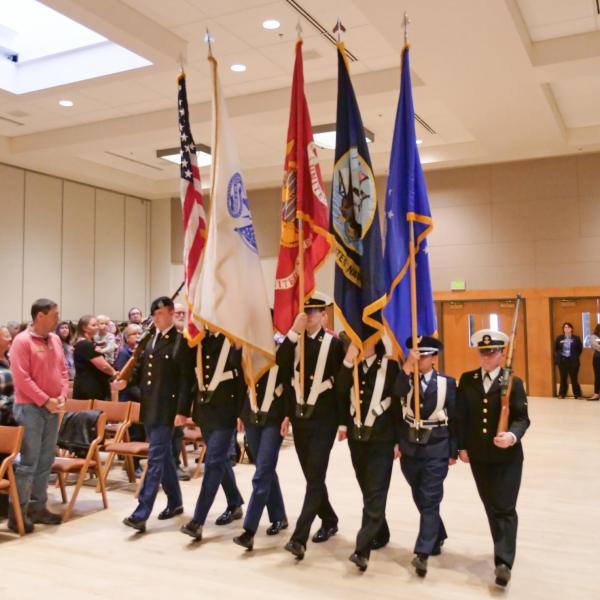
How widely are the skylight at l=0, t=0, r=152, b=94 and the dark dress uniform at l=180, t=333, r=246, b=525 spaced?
18.2ft

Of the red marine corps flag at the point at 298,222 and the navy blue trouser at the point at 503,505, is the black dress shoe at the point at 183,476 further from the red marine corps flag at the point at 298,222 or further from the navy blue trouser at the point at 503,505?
the navy blue trouser at the point at 503,505

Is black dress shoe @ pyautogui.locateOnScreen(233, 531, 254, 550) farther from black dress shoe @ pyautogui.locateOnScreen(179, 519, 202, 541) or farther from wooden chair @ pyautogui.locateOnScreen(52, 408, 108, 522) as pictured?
wooden chair @ pyautogui.locateOnScreen(52, 408, 108, 522)

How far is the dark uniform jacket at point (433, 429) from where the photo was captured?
13.7 feet

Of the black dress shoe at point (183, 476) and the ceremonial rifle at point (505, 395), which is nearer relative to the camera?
the ceremonial rifle at point (505, 395)

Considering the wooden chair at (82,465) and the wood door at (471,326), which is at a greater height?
the wood door at (471,326)

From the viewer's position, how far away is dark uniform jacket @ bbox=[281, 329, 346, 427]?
4465 mm

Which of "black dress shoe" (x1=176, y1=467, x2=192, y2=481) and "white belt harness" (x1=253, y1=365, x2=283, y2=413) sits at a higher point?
"white belt harness" (x1=253, y1=365, x2=283, y2=413)

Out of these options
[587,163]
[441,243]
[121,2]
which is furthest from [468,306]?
[121,2]

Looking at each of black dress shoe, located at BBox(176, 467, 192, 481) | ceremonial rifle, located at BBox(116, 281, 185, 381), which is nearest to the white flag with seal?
ceremonial rifle, located at BBox(116, 281, 185, 381)

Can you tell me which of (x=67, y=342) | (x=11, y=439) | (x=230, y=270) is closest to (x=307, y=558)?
(x=230, y=270)

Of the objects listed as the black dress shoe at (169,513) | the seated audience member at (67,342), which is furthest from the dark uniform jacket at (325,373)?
the seated audience member at (67,342)

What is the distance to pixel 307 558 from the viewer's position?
444 cm

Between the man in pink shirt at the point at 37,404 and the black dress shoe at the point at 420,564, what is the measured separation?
9.48 ft

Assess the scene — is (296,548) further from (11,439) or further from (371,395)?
(11,439)
